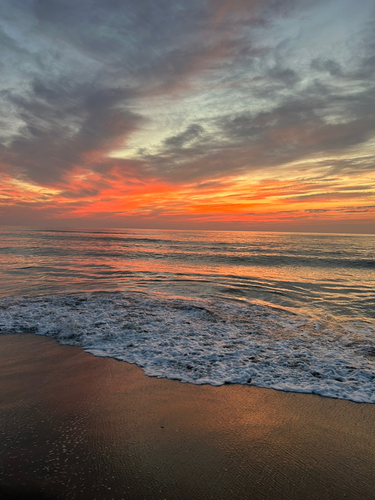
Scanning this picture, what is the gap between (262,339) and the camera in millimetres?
7129

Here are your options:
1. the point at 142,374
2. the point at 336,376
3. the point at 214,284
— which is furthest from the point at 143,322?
the point at 214,284

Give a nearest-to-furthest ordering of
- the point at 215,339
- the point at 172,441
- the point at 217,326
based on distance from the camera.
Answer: the point at 172,441, the point at 215,339, the point at 217,326

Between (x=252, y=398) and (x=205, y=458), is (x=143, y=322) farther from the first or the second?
(x=205, y=458)

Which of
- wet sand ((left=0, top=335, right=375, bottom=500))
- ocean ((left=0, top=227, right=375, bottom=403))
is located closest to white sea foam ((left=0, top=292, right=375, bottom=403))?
ocean ((left=0, top=227, right=375, bottom=403))

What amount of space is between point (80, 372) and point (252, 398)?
313cm

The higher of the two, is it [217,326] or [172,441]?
[172,441]

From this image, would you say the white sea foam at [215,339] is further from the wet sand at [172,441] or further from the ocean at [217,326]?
the wet sand at [172,441]

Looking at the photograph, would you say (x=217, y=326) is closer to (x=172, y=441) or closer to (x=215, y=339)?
(x=215, y=339)

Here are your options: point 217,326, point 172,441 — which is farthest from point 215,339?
point 172,441

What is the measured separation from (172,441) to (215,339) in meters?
3.83

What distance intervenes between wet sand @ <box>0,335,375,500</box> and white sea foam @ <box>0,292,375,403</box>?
505mm

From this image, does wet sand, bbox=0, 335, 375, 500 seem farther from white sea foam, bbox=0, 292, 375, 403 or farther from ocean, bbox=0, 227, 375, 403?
ocean, bbox=0, 227, 375, 403

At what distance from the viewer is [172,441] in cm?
339

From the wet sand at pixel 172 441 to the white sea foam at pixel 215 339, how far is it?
0.51 meters
